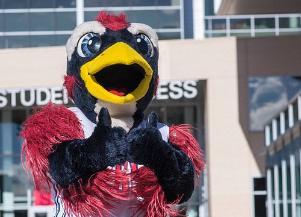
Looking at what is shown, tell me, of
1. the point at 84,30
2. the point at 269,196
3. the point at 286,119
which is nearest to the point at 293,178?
the point at 286,119

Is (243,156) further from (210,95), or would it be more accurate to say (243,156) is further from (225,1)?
(225,1)

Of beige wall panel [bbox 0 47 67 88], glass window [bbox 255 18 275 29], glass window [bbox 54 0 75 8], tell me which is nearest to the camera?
beige wall panel [bbox 0 47 67 88]

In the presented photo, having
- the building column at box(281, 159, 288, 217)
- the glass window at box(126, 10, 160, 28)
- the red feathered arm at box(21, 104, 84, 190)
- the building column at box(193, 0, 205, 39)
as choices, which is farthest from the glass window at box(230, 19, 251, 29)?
the red feathered arm at box(21, 104, 84, 190)

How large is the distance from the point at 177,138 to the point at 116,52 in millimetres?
561

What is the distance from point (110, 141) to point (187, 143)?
1.80 ft

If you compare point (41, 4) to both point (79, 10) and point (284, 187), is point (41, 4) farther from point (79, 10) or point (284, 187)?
point (284, 187)

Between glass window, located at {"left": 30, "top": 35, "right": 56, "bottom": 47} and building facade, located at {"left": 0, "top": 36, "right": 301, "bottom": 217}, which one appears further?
glass window, located at {"left": 30, "top": 35, "right": 56, "bottom": 47}

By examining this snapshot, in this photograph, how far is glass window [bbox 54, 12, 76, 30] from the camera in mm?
24000

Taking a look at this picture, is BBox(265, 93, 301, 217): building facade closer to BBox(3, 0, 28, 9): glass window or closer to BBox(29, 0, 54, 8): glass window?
BBox(29, 0, 54, 8): glass window

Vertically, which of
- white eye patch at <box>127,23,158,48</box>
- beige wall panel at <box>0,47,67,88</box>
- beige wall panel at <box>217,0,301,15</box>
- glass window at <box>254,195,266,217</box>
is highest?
beige wall panel at <box>217,0,301,15</box>

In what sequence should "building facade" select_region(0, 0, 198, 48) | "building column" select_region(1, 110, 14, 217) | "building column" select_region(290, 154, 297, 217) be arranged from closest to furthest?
"building column" select_region(290, 154, 297, 217)
"building facade" select_region(0, 0, 198, 48)
"building column" select_region(1, 110, 14, 217)

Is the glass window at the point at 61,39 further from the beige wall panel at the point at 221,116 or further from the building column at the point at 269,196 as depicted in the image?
the building column at the point at 269,196

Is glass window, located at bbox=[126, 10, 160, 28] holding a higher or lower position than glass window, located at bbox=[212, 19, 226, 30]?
higher

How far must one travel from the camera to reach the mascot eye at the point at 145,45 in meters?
4.71
